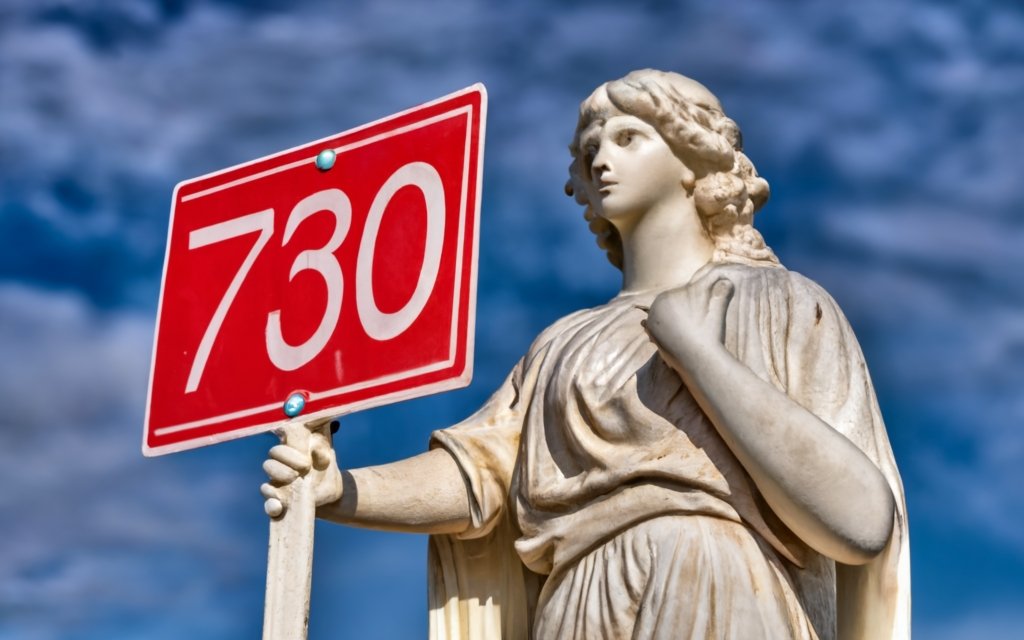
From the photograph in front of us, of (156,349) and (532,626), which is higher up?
(156,349)

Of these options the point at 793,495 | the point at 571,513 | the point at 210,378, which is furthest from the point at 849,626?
the point at 210,378

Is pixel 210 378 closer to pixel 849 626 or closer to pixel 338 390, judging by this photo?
pixel 338 390

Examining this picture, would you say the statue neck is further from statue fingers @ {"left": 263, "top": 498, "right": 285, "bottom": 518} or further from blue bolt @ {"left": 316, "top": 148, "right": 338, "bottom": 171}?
statue fingers @ {"left": 263, "top": 498, "right": 285, "bottom": 518}

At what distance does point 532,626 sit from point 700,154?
185 centimetres

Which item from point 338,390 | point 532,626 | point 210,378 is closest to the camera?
point 338,390

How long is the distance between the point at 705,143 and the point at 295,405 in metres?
2.08

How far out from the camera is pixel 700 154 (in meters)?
7.20

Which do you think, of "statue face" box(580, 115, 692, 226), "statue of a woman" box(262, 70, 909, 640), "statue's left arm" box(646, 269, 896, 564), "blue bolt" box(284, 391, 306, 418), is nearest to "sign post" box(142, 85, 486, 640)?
"blue bolt" box(284, 391, 306, 418)

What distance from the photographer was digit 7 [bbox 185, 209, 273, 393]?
632 cm

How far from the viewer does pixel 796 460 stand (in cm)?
620

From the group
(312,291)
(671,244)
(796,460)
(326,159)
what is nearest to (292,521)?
(312,291)

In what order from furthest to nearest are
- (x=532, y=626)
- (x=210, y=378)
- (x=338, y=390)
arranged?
(x=532, y=626) → (x=210, y=378) → (x=338, y=390)

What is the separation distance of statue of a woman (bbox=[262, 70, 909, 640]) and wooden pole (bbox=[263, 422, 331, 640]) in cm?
10

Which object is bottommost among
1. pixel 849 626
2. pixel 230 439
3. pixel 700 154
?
pixel 849 626
